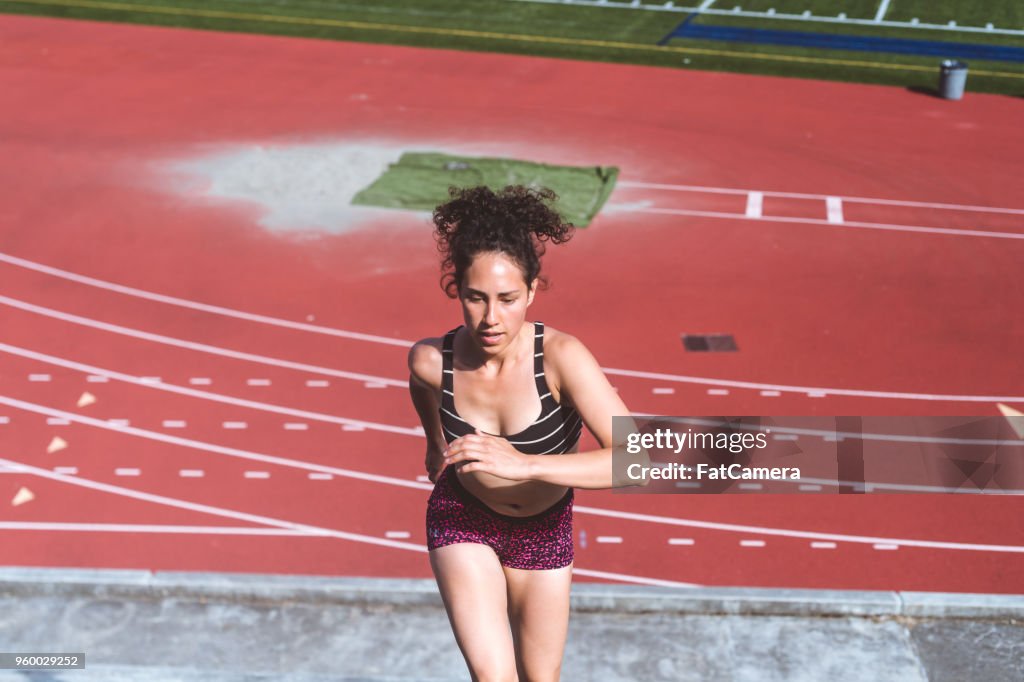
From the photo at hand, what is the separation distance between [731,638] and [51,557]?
474 cm

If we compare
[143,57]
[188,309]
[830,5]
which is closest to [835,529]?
[188,309]

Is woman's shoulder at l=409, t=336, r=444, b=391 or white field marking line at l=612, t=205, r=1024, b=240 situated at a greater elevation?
woman's shoulder at l=409, t=336, r=444, b=391

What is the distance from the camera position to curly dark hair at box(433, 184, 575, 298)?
3.90 metres

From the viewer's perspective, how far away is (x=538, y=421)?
4086mm

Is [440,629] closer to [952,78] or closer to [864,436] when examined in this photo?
[864,436]

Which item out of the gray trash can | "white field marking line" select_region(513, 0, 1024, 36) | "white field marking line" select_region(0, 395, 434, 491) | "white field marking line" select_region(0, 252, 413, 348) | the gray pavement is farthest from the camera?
"white field marking line" select_region(513, 0, 1024, 36)

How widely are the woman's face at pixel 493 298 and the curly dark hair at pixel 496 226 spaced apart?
0.03 metres

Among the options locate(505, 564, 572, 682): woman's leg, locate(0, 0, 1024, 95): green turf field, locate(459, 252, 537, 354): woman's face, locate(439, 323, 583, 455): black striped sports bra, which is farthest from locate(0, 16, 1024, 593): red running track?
locate(459, 252, 537, 354): woman's face

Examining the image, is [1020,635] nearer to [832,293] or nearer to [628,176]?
[832,293]

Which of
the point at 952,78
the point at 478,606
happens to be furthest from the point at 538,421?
the point at 952,78

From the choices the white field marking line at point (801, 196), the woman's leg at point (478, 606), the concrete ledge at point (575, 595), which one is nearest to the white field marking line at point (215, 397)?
the concrete ledge at point (575, 595)

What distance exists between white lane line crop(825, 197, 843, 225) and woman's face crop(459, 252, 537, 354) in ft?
35.0

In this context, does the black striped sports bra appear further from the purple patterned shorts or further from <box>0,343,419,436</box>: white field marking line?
<box>0,343,419,436</box>: white field marking line

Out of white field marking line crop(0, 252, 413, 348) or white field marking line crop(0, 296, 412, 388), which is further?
white field marking line crop(0, 252, 413, 348)
